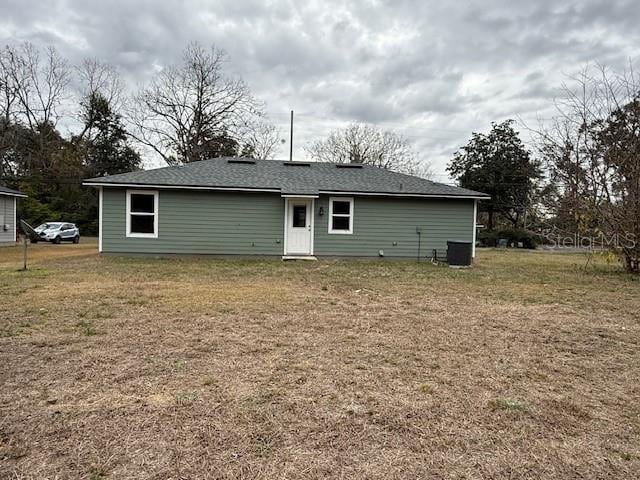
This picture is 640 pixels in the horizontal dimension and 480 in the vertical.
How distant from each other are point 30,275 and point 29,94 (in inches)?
1176

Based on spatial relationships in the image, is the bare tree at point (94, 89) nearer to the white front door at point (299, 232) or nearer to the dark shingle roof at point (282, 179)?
the dark shingle roof at point (282, 179)

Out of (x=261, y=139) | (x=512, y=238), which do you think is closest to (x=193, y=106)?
(x=261, y=139)

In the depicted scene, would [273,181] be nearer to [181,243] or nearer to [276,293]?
[181,243]

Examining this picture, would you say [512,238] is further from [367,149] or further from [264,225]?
[264,225]

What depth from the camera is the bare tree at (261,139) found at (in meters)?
32.0

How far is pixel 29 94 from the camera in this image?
3145 centimetres

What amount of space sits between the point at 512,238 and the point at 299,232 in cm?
1979

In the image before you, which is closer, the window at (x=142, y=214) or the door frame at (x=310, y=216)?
the window at (x=142, y=214)

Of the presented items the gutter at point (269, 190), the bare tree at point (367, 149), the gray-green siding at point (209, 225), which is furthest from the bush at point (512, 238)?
the gray-green siding at point (209, 225)

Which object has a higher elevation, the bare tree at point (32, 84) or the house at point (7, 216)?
the bare tree at point (32, 84)

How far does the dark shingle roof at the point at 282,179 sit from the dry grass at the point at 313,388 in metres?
6.67

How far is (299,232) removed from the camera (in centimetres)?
1350

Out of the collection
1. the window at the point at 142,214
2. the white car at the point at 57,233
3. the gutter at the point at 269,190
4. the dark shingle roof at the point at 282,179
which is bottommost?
the white car at the point at 57,233

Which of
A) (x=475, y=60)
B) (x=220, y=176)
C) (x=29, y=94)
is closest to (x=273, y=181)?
(x=220, y=176)
